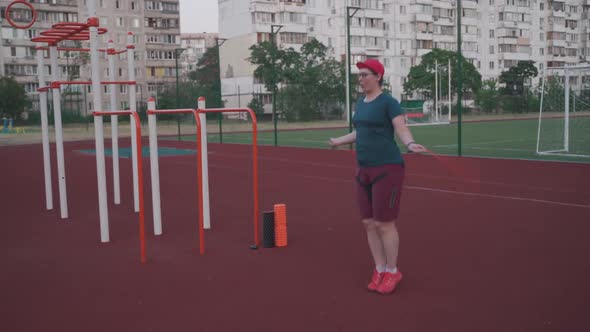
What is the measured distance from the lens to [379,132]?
16.0 ft

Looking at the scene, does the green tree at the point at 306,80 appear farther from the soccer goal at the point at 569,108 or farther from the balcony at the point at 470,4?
the balcony at the point at 470,4

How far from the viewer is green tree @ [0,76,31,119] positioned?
52844mm

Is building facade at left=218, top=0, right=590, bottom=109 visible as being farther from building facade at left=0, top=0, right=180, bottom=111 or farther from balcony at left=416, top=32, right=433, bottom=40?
building facade at left=0, top=0, right=180, bottom=111

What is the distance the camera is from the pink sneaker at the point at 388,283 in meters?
5.02

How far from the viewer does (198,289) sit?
17.4 ft

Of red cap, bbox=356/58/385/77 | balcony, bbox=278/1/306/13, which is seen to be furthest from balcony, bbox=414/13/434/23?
red cap, bbox=356/58/385/77

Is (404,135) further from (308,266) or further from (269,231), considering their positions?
(269,231)

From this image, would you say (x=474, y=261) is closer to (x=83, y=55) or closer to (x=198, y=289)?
(x=198, y=289)

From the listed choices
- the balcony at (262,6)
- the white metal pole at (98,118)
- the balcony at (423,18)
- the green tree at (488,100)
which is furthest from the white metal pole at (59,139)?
the balcony at (423,18)

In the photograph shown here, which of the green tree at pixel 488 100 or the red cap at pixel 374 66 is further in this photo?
the green tree at pixel 488 100

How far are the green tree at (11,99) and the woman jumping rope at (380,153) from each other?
54.5 meters

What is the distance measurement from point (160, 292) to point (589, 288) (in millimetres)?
3621

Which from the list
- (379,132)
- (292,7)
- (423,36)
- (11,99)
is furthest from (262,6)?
(379,132)

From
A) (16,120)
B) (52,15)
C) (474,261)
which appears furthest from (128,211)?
(52,15)
